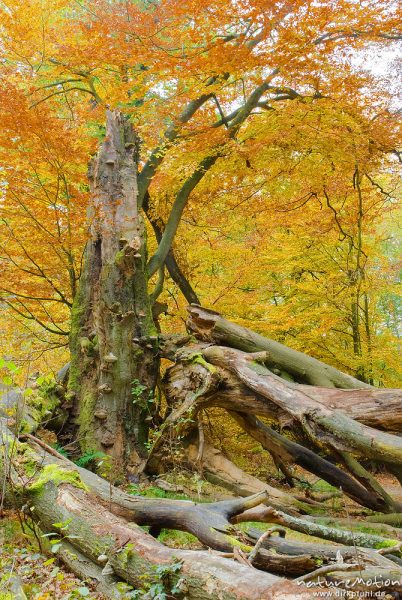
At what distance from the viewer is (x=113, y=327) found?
6762 mm

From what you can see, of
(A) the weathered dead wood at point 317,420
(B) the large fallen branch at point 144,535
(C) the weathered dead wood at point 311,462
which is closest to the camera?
(B) the large fallen branch at point 144,535

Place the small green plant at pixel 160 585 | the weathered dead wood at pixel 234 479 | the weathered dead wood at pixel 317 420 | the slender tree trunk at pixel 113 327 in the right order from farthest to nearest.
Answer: the slender tree trunk at pixel 113 327, the weathered dead wood at pixel 234 479, the weathered dead wood at pixel 317 420, the small green plant at pixel 160 585

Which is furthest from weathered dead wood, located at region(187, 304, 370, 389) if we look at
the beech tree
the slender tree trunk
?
the slender tree trunk

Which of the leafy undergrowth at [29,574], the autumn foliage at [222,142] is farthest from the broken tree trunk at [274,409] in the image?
the autumn foliage at [222,142]

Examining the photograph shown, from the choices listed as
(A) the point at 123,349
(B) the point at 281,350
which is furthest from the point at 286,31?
(A) the point at 123,349

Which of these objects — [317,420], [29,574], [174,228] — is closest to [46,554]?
[29,574]

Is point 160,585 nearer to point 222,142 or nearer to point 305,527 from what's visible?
point 305,527

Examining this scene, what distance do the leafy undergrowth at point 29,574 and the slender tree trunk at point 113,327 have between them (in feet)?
6.58

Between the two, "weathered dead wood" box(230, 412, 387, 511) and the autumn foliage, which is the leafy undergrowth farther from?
the autumn foliage

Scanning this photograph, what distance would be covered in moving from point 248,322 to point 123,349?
3.18m

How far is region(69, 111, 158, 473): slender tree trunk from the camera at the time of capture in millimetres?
6570

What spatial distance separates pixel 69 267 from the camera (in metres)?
8.22

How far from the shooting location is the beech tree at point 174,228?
4664 millimetres

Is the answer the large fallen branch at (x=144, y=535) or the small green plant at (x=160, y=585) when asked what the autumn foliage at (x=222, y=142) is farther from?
the small green plant at (x=160, y=585)
